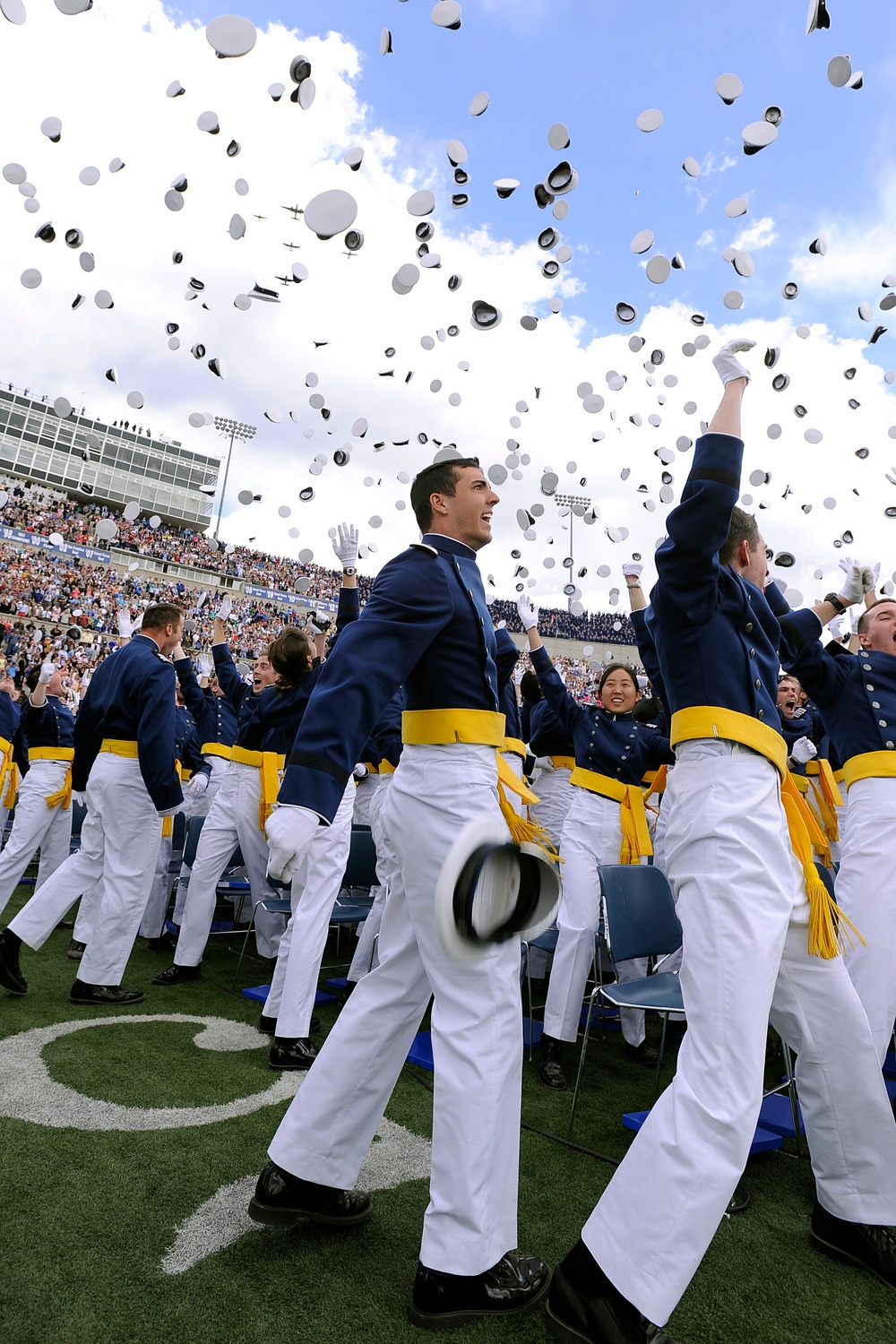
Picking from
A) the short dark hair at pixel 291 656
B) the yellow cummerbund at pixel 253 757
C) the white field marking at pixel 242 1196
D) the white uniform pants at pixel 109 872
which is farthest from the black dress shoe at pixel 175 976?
the white field marking at pixel 242 1196

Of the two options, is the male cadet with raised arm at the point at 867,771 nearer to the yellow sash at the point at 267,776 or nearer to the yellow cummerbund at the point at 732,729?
the yellow cummerbund at the point at 732,729

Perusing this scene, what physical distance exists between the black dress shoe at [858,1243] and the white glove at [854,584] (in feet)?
8.60

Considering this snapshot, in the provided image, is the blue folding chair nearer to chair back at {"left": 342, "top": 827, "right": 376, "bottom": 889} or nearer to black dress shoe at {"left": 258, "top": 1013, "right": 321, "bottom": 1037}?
black dress shoe at {"left": 258, "top": 1013, "right": 321, "bottom": 1037}

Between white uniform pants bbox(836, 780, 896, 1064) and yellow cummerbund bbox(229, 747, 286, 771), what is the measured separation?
3.41 meters

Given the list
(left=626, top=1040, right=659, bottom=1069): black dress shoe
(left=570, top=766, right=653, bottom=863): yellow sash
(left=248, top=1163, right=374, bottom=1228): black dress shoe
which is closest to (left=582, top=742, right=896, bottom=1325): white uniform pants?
(left=248, top=1163, right=374, bottom=1228): black dress shoe

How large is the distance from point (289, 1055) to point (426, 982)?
6.01ft

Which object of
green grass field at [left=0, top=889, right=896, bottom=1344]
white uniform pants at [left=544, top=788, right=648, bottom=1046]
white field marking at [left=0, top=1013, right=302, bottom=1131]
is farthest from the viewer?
white uniform pants at [left=544, top=788, right=648, bottom=1046]

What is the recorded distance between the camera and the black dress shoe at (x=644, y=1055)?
430 centimetres

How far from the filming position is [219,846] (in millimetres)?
5281

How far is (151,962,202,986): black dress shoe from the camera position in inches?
202

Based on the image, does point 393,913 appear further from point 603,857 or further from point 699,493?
point 603,857

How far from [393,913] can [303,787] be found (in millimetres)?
587

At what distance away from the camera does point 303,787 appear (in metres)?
1.93

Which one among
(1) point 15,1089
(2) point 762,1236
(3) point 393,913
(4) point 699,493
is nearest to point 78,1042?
(1) point 15,1089
